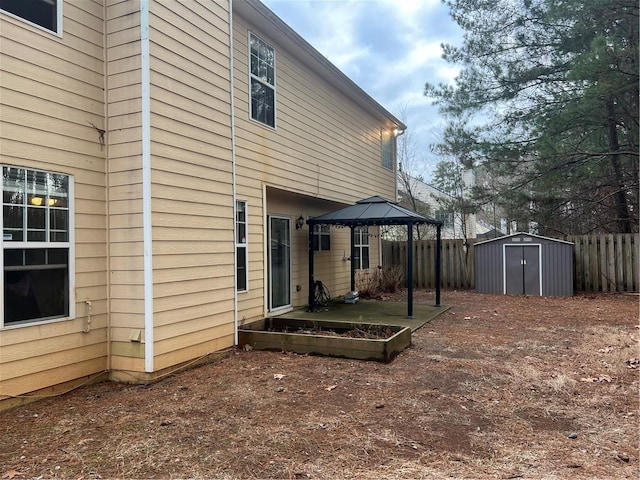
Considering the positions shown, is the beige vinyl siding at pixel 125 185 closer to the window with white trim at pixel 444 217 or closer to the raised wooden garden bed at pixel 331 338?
the raised wooden garden bed at pixel 331 338

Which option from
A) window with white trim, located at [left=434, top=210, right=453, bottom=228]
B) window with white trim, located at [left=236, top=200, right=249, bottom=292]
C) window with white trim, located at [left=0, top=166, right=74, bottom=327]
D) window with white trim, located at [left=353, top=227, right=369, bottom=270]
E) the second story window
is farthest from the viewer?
window with white trim, located at [left=434, top=210, right=453, bottom=228]

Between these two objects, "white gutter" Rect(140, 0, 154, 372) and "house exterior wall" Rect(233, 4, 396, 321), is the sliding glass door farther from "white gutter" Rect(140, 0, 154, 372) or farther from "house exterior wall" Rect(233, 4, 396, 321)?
"white gutter" Rect(140, 0, 154, 372)

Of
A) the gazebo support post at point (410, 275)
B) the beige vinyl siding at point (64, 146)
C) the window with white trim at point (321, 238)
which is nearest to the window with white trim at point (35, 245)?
the beige vinyl siding at point (64, 146)

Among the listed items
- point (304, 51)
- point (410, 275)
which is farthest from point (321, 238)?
point (304, 51)

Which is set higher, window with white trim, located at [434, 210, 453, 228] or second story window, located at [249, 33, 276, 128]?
second story window, located at [249, 33, 276, 128]

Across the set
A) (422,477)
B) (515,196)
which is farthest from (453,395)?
(515,196)

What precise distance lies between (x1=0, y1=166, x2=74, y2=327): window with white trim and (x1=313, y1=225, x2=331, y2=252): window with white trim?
602 centimetres

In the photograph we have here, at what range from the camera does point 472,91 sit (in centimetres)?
1284

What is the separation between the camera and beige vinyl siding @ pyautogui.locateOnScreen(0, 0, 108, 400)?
3.90m

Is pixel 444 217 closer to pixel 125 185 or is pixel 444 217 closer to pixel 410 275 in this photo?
pixel 410 275

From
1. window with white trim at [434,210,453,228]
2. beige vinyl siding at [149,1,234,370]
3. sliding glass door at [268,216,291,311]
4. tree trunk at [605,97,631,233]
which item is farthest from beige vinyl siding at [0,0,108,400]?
window with white trim at [434,210,453,228]

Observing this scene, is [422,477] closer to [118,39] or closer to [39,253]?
[39,253]

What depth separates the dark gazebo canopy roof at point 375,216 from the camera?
834cm

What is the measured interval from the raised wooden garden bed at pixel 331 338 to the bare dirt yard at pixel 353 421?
16 centimetres
